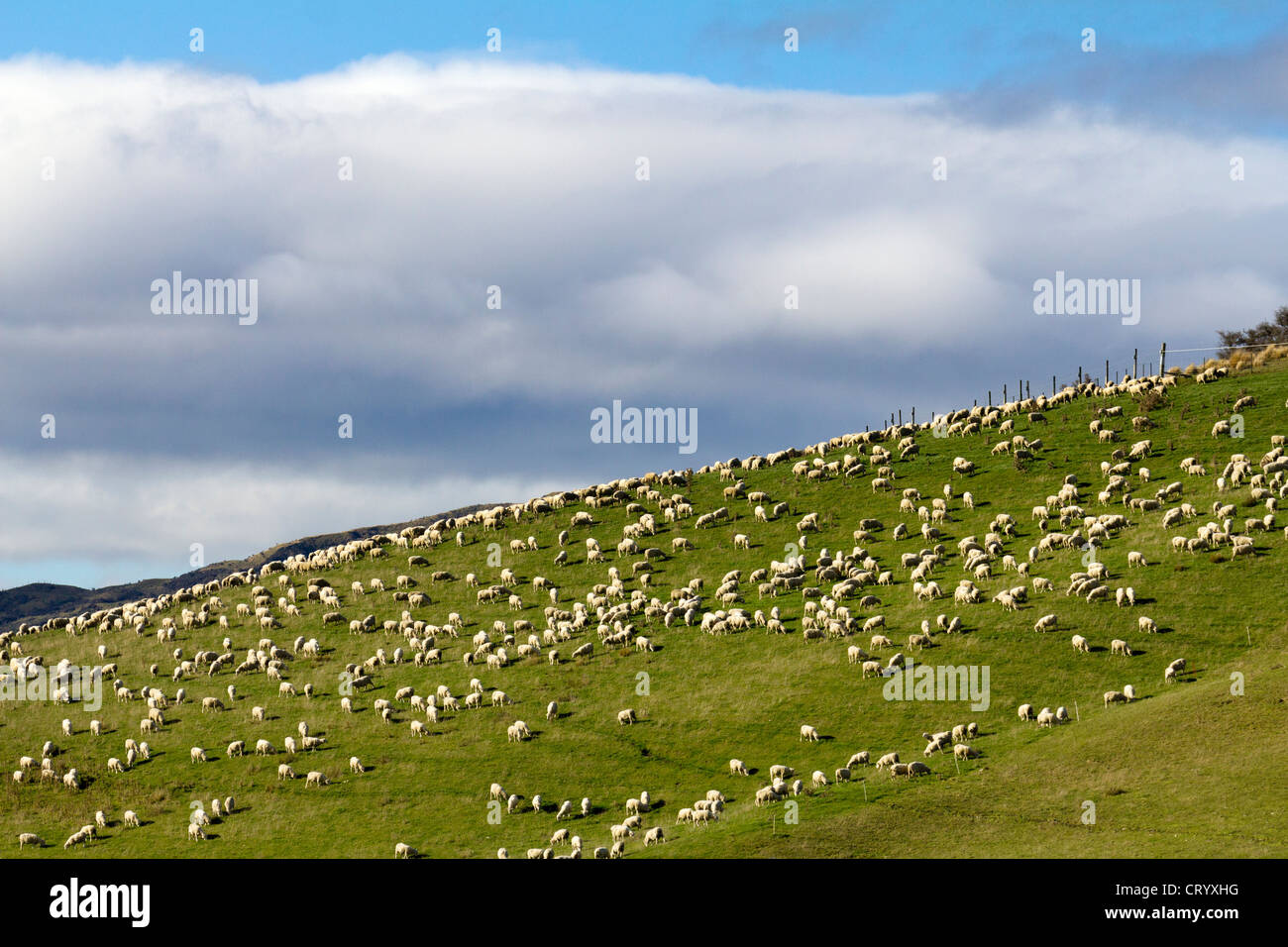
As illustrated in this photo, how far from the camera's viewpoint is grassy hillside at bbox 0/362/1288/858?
43.2 meters

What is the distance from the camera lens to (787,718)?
56562 millimetres

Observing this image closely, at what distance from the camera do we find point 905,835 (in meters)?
41.9

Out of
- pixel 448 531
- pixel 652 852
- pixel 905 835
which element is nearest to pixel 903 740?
pixel 905 835

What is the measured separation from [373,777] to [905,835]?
25833mm

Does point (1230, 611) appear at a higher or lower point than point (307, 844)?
higher

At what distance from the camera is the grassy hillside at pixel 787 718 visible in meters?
43.2

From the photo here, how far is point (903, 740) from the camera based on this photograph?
52562mm
